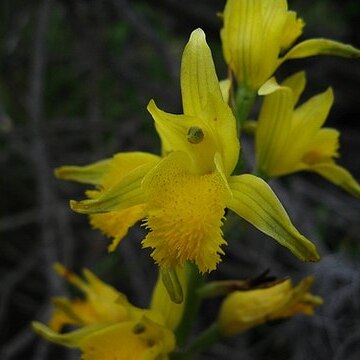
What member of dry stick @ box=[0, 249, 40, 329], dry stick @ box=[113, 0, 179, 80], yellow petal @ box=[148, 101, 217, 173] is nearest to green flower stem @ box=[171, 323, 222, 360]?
yellow petal @ box=[148, 101, 217, 173]

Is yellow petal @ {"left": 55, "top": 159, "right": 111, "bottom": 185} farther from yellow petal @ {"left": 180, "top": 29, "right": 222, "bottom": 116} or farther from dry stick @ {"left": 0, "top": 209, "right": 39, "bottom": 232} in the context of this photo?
dry stick @ {"left": 0, "top": 209, "right": 39, "bottom": 232}

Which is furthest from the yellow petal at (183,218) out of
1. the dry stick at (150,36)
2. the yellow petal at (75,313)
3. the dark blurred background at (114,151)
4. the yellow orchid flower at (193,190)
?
the dry stick at (150,36)

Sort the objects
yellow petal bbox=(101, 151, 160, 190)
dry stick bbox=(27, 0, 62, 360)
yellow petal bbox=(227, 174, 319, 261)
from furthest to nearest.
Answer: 1. dry stick bbox=(27, 0, 62, 360)
2. yellow petal bbox=(101, 151, 160, 190)
3. yellow petal bbox=(227, 174, 319, 261)

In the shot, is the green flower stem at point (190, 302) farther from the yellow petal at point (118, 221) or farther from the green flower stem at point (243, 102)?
the green flower stem at point (243, 102)

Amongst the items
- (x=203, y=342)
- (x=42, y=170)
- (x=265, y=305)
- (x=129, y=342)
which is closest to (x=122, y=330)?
(x=129, y=342)

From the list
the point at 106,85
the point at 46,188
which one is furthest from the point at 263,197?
the point at 106,85
